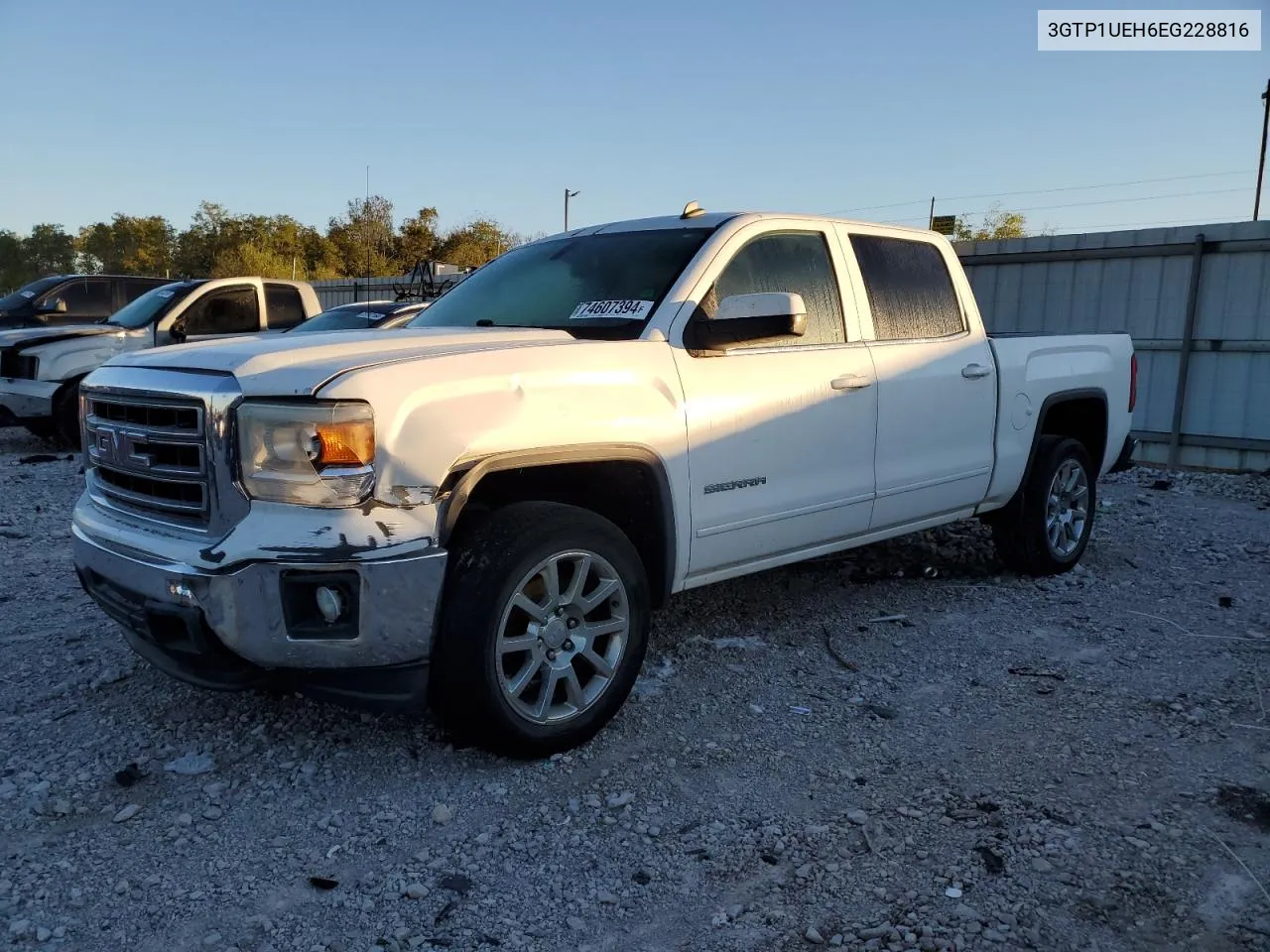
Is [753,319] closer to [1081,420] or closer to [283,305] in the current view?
[1081,420]

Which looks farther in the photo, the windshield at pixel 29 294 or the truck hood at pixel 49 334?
the windshield at pixel 29 294

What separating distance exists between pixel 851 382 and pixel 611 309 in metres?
1.14

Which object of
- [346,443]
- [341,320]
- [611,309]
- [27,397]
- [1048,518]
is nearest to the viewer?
[346,443]

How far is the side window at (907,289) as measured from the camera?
464 centimetres

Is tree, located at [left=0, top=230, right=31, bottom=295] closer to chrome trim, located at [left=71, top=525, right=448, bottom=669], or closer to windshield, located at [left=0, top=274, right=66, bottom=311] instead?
windshield, located at [left=0, top=274, right=66, bottom=311]

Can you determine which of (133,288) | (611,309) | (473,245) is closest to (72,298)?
(133,288)

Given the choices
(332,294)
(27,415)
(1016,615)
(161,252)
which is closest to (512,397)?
(1016,615)

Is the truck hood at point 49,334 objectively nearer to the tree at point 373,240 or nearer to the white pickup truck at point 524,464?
the white pickup truck at point 524,464

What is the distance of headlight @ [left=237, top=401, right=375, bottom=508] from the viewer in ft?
9.27

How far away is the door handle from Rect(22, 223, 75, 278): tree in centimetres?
8973

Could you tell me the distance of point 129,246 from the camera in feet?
237

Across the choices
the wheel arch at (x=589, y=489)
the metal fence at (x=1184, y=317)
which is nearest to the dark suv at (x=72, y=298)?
the wheel arch at (x=589, y=489)

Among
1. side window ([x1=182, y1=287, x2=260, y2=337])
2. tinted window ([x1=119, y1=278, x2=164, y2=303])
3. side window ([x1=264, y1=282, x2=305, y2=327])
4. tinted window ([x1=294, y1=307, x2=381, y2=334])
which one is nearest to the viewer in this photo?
tinted window ([x1=294, y1=307, x2=381, y2=334])

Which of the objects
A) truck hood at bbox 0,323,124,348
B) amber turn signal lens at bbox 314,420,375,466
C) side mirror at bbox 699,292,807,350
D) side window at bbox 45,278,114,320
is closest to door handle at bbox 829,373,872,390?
side mirror at bbox 699,292,807,350
